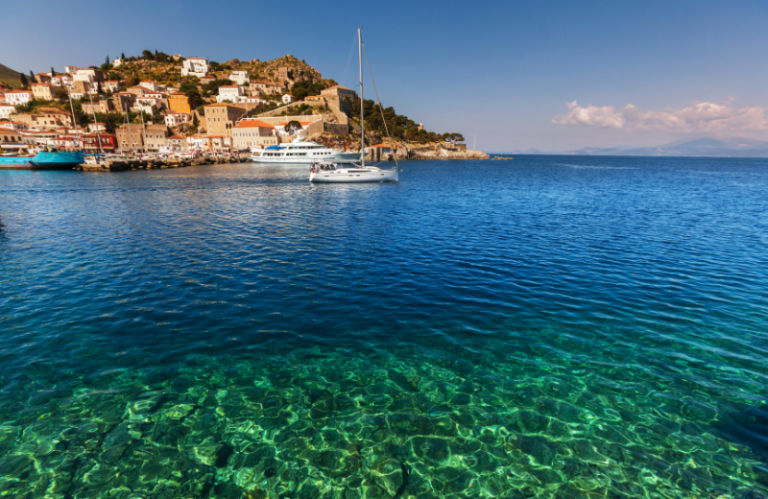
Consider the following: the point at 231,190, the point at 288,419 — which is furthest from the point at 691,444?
the point at 231,190

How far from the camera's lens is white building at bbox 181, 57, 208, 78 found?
540ft

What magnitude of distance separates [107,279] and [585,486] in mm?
15325

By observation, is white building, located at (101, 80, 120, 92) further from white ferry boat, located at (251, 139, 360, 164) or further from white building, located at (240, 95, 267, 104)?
white ferry boat, located at (251, 139, 360, 164)

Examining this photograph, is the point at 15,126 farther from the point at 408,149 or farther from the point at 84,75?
the point at 408,149

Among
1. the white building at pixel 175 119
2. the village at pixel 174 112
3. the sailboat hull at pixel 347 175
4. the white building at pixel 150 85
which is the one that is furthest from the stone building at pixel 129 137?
the sailboat hull at pixel 347 175

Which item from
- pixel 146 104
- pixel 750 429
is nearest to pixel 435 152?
pixel 146 104

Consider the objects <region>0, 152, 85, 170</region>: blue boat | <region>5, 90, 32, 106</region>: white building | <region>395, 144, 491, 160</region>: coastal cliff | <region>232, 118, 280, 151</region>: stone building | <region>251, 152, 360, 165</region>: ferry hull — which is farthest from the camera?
<region>395, 144, 491, 160</region>: coastal cliff

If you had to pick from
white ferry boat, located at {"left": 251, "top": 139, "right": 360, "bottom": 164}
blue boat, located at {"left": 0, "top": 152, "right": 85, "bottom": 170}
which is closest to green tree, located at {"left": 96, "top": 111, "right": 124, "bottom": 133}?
blue boat, located at {"left": 0, "top": 152, "right": 85, "bottom": 170}

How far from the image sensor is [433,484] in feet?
16.6

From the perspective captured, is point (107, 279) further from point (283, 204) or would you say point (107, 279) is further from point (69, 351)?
point (283, 204)

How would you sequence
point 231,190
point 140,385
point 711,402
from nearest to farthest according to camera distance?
point 711,402
point 140,385
point 231,190

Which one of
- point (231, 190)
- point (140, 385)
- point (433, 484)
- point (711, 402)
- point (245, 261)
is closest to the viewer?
point (433, 484)

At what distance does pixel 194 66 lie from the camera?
543 feet

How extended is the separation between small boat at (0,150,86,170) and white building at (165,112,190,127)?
2599 inches
